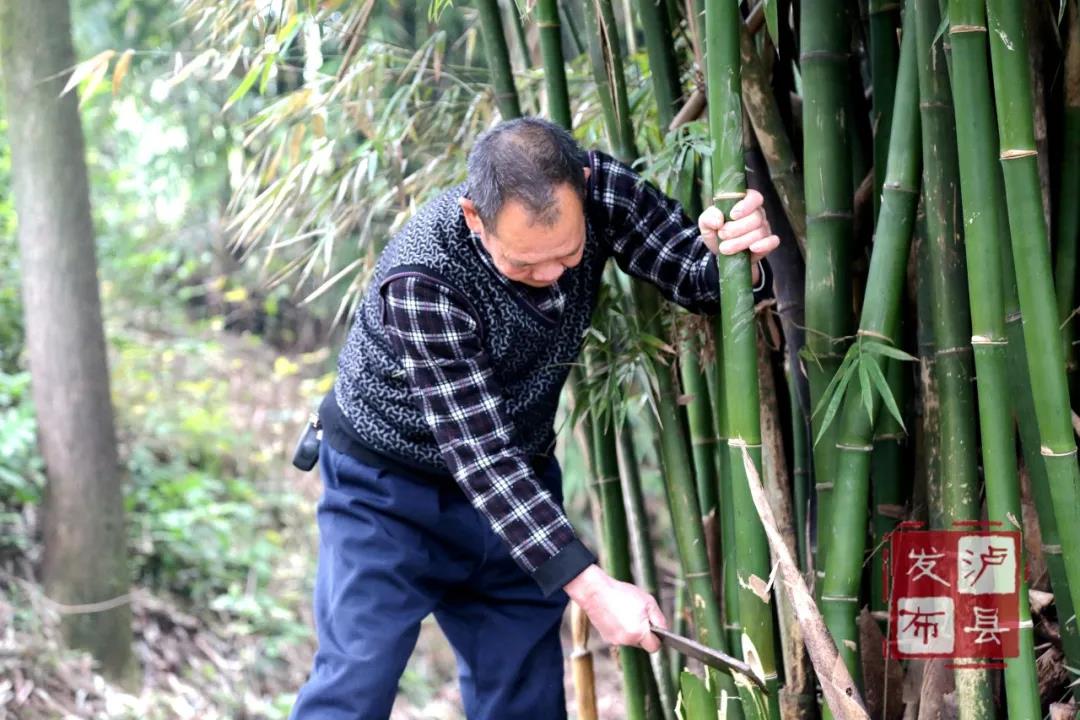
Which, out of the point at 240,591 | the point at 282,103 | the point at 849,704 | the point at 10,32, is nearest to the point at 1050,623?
the point at 849,704

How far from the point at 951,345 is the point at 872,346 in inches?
3.9

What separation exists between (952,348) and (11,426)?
2.81 m

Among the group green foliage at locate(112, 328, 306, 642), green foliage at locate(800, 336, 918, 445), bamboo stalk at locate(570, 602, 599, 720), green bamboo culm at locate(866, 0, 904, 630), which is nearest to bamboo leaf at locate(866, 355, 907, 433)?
green foliage at locate(800, 336, 918, 445)

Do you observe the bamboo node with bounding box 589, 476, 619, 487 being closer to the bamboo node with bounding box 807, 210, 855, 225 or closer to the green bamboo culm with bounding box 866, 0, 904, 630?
the green bamboo culm with bounding box 866, 0, 904, 630

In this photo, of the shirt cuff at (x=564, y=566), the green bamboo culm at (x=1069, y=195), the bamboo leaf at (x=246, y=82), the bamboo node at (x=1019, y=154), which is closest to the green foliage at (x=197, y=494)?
the bamboo leaf at (x=246, y=82)

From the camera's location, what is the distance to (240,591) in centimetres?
397

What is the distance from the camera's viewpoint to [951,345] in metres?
1.39

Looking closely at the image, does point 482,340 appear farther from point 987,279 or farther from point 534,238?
point 987,279

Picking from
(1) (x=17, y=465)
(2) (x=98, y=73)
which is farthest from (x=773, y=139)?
(1) (x=17, y=465)

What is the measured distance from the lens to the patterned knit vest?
1643 mm

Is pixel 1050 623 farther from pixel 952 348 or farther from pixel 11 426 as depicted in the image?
pixel 11 426

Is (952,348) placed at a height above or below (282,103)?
below

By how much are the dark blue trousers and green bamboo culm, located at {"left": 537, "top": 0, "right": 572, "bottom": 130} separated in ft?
1.88

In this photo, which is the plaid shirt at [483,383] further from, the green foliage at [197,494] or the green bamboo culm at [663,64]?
the green foliage at [197,494]
